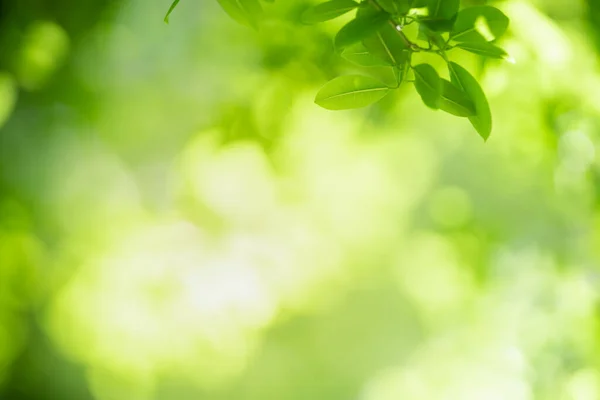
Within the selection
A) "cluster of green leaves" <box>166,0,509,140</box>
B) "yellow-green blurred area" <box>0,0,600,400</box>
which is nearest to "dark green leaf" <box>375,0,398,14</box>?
"cluster of green leaves" <box>166,0,509,140</box>

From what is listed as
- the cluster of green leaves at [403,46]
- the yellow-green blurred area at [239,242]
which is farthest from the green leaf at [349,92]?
the yellow-green blurred area at [239,242]

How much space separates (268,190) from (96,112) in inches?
24.4

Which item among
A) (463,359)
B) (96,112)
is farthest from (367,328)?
(96,112)

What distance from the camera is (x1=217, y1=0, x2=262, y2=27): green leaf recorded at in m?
0.52

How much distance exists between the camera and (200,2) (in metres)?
2.00

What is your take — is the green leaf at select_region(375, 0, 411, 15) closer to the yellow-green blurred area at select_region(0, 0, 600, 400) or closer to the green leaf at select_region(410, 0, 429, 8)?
the green leaf at select_region(410, 0, 429, 8)

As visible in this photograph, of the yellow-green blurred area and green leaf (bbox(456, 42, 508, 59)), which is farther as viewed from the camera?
the yellow-green blurred area

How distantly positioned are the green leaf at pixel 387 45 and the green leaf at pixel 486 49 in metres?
0.05

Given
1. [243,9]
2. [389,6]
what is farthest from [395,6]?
[243,9]

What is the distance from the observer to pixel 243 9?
1.73ft

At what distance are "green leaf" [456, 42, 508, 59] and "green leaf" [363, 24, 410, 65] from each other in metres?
0.05

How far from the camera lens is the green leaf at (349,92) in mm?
518

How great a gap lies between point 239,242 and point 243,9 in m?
1.58

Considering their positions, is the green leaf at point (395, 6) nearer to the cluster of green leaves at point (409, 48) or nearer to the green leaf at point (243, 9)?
the cluster of green leaves at point (409, 48)
